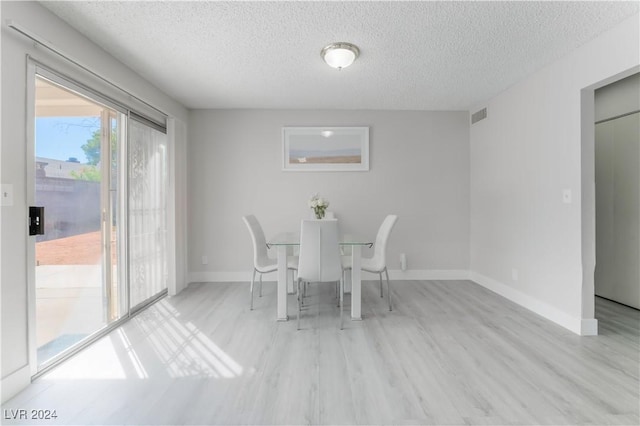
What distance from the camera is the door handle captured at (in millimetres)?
1922

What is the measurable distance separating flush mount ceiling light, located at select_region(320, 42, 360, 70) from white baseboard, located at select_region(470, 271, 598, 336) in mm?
3018

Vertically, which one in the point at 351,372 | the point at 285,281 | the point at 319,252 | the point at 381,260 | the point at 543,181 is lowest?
the point at 351,372

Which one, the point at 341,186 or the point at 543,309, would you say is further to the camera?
the point at 341,186

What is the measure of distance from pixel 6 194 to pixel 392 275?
4104mm

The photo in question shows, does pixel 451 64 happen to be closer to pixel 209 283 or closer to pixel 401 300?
pixel 401 300

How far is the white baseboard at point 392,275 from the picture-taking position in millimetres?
4418

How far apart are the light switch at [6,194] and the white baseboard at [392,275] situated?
110 inches

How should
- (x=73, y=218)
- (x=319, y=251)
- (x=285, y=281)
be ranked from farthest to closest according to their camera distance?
(x=285, y=281) → (x=319, y=251) → (x=73, y=218)

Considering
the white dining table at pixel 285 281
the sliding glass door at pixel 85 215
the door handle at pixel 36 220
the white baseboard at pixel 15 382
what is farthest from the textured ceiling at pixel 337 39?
the white baseboard at pixel 15 382

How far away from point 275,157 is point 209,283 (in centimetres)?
205

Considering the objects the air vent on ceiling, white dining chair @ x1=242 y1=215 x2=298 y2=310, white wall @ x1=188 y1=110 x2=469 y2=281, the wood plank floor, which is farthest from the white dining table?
the air vent on ceiling

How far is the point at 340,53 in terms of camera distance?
255cm

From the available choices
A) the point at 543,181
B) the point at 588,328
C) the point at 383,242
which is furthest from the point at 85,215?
the point at 588,328

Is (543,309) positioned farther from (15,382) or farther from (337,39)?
(15,382)
